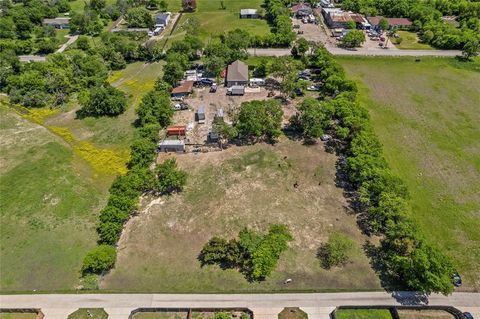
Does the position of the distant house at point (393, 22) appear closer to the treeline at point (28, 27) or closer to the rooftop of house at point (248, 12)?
the rooftop of house at point (248, 12)

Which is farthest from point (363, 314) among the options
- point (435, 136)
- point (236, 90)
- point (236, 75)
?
point (236, 75)

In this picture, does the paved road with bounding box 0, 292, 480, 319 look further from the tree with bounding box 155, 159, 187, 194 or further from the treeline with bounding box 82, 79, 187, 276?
the tree with bounding box 155, 159, 187, 194

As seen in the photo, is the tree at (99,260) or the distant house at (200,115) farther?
the distant house at (200,115)

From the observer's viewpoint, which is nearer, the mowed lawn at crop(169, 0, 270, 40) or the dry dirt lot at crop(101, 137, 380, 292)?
the dry dirt lot at crop(101, 137, 380, 292)

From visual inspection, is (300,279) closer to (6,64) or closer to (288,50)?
(288,50)

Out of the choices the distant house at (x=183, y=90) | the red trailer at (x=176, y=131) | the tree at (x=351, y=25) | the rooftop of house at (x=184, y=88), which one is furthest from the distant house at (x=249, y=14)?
the red trailer at (x=176, y=131)

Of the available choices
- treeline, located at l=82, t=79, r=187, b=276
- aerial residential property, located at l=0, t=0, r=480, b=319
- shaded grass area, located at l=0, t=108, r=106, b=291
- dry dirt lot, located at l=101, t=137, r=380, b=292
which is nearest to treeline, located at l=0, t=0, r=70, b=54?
aerial residential property, located at l=0, t=0, r=480, b=319
